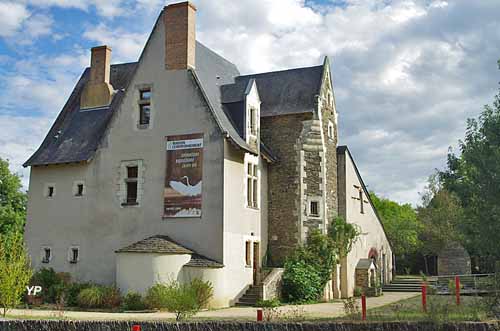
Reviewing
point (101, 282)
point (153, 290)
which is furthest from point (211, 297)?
point (101, 282)

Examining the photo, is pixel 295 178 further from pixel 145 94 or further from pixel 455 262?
pixel 455 262

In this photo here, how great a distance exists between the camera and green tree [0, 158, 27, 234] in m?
34.4

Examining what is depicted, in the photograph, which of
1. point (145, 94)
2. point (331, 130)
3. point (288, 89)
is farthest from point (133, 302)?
point (331, 130)

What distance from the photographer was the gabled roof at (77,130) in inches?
1013

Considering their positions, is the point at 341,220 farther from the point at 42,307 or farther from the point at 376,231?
the point at 42,307

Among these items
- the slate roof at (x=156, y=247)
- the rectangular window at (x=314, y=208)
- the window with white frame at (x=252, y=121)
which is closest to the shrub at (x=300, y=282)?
the rectangular window at (x=314, y=208)

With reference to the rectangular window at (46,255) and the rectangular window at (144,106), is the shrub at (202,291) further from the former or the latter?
the rectangular window at (46,255)

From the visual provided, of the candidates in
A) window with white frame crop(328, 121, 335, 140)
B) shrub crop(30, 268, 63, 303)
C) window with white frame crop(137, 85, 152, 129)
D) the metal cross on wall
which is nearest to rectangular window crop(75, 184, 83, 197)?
shrub crop(30, 268, 63, 303)

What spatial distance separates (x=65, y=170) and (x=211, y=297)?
9.11 metres

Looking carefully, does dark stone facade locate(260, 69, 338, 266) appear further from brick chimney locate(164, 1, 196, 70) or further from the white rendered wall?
brick chimney locate(164, 1, 196, 70)

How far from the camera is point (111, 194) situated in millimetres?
24328

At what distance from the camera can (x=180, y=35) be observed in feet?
78.0

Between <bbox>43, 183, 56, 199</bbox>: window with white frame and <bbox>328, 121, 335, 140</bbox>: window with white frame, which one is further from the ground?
<bbox>328, 121, 335, 140</bbox>: window with white frame

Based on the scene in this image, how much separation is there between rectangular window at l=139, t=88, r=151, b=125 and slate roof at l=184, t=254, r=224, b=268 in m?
5.89
